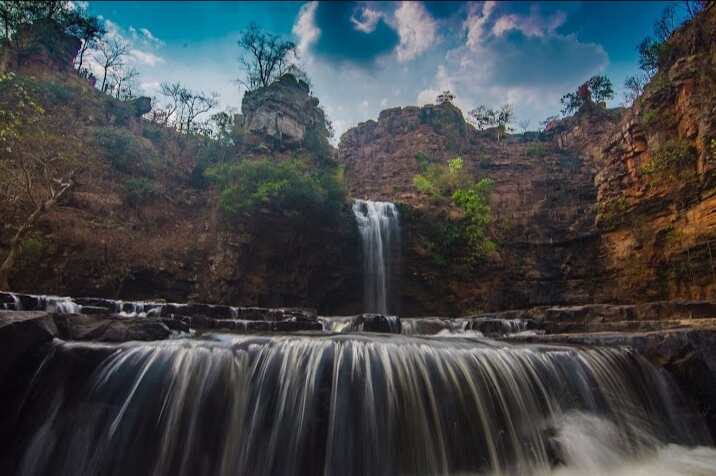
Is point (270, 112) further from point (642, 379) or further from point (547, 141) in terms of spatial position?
point (547, 141)

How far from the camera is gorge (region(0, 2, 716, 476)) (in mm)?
3998

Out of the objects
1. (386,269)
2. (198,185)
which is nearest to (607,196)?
(386,269)

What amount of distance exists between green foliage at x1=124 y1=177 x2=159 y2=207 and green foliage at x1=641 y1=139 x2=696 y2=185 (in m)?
22.9

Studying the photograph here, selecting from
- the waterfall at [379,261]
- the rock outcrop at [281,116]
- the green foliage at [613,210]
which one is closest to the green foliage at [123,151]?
the rock outcrop at [281,116]

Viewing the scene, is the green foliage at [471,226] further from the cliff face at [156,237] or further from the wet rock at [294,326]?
the wet rock at [294,326]

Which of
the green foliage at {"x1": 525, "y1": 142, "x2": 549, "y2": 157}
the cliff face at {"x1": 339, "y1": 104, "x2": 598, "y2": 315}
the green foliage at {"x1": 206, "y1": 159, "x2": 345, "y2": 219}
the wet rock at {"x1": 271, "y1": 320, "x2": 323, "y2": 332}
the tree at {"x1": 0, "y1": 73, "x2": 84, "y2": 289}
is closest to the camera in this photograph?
the wet rock at {"x1": 271, "y1": 320, "x2": 323, "y2": 332}

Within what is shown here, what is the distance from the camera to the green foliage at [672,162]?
1279 centimetres

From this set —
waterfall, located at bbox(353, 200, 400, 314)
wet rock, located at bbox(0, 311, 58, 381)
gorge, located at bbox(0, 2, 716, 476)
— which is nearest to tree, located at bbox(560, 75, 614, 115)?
gorge, located at bbox(0, 2, 716, 476)

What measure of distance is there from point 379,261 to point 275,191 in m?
6.67

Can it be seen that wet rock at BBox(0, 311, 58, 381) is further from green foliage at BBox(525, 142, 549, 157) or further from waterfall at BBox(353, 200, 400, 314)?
green foliage at BBox(525, 142, 549, 157)

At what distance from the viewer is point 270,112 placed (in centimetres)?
2759

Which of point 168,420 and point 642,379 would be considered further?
point 642,379

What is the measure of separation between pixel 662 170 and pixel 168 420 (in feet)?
57.8

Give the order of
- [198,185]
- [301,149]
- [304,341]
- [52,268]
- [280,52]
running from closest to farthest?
[304,341], [52,268], [198,185], [301,149], [280,52]
